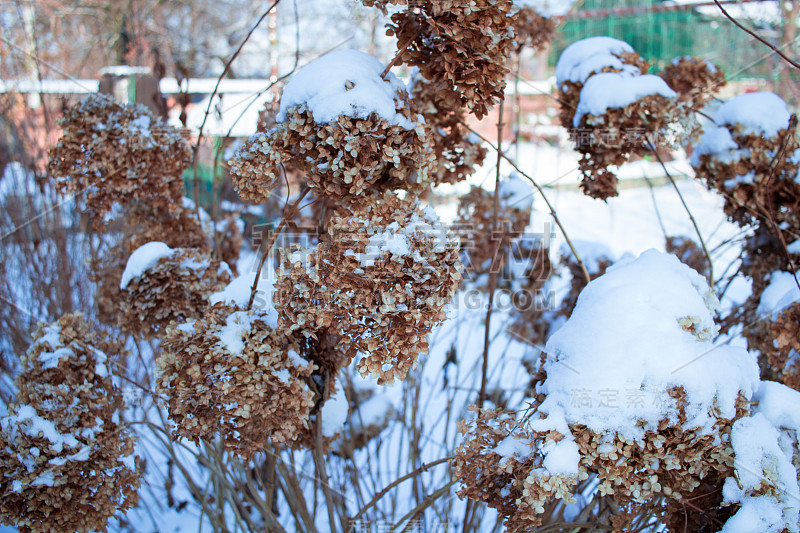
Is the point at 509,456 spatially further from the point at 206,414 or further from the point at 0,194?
the point at 0,194

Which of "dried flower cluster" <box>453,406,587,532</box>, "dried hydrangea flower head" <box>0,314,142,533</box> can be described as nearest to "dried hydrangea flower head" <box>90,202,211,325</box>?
"dried hydrangea flower head" <box>0,314,142,533</box>

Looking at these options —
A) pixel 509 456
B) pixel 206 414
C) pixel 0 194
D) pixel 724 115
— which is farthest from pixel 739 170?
pixel 0 194

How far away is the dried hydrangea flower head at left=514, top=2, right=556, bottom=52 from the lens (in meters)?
1.70

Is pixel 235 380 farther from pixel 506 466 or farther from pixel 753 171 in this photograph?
pixel 753 171

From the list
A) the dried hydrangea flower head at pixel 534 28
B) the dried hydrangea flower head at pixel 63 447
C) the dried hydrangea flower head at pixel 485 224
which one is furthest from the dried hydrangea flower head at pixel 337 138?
the dried hydrangea flower head at pixel 534 28

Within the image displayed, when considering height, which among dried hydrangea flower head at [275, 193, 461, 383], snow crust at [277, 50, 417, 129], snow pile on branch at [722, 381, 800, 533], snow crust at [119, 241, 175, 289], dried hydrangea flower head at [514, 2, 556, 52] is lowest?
snow pile on branch at [722, 381, 800, 533]

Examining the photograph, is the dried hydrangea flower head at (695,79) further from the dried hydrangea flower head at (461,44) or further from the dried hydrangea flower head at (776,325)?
the dried hydrangea flower head at (461,44)

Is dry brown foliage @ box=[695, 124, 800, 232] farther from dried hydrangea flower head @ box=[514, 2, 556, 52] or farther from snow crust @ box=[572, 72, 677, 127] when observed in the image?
dried hydrangea flower head @ box=[514, 2, 556, 52]

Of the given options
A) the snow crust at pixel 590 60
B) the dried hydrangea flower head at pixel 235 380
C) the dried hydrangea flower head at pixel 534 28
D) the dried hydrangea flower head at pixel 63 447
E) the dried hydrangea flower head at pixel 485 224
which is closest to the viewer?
the dried hydrangea flower head at pixel 235 380

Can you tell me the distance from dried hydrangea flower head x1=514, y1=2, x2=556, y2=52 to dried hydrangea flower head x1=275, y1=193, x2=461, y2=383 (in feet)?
3.71

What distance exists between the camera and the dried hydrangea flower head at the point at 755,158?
139 centimetres

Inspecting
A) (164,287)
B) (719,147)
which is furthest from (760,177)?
(164,287)

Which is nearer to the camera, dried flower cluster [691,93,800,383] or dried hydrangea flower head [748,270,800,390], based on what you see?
dried hydrangea flower head [748,270,800,390]

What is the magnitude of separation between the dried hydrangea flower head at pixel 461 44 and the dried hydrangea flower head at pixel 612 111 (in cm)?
41
